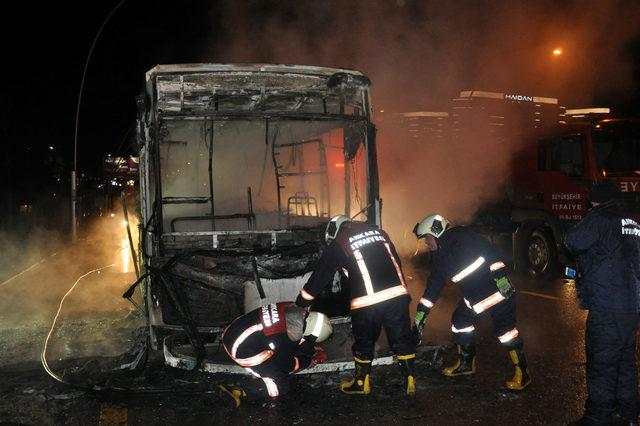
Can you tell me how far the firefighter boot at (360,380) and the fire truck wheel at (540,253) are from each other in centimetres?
609

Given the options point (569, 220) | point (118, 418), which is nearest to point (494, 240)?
point (569, 220)

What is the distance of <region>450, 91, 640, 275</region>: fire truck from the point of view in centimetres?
813

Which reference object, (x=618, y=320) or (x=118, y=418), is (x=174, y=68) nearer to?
(x=118, y=418)

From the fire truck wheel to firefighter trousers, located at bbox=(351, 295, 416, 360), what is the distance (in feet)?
19.5

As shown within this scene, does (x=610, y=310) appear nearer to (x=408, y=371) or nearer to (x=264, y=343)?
(x=408, y=371)

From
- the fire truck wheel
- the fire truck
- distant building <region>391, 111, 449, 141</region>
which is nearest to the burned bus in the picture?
the fire truck

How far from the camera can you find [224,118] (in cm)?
482

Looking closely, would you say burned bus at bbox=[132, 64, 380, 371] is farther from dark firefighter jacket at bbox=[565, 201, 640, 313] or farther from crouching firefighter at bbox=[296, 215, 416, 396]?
dark firefighter jacket at bbox=[565, 201, 640, 313]

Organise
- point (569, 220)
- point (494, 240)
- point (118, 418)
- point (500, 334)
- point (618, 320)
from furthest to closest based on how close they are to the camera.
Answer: point (494, 240) < point (569, 220) < point (500, 334) < point (118, 418) < point (618, 320)

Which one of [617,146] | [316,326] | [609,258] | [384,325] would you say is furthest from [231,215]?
[617,146]

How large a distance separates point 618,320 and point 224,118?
3.37 m

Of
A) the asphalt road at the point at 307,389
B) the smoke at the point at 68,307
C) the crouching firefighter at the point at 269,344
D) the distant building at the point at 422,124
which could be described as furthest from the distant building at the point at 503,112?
the crouching firefighter at the point at 269,344

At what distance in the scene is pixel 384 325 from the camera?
402 cm

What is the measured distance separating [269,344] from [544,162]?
6941 millimetres
